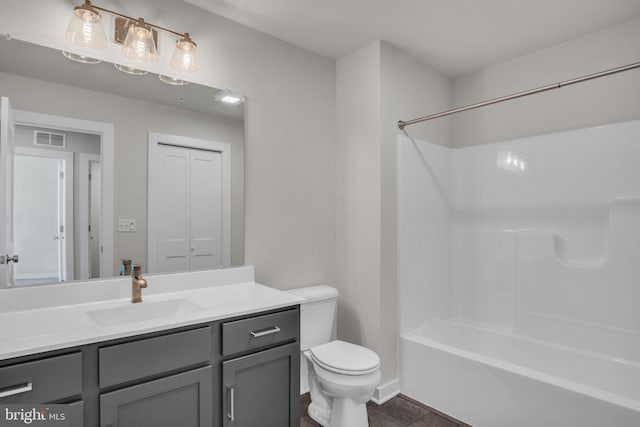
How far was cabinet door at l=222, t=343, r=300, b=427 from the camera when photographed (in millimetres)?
1542

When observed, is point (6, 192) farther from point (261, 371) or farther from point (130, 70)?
point (261, 371)

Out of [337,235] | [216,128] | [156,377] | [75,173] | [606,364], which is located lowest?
[606,364]

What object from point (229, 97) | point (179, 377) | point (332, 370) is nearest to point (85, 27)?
point (229, 97)

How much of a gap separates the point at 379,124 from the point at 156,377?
1.94m

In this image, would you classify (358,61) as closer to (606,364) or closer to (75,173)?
(75,173)

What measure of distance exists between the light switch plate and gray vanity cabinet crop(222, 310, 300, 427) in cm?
75

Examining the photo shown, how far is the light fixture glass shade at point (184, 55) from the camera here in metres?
1.94

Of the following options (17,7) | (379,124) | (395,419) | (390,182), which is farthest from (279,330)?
(17,7)

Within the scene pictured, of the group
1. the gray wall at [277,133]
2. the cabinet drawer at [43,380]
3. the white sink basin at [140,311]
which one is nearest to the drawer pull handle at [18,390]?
the cabinet drawer at [43,380]

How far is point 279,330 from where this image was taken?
1.72 m

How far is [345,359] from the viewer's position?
80.3 inches

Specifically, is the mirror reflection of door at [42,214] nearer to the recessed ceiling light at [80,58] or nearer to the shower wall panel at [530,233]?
the recessed ceiling light at [80,58]

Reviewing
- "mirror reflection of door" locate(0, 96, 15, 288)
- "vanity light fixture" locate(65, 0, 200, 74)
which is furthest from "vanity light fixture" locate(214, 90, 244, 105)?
"mirror reflection of door" locate(0, 96, 15, 288)

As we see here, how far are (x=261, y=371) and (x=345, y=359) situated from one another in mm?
568
